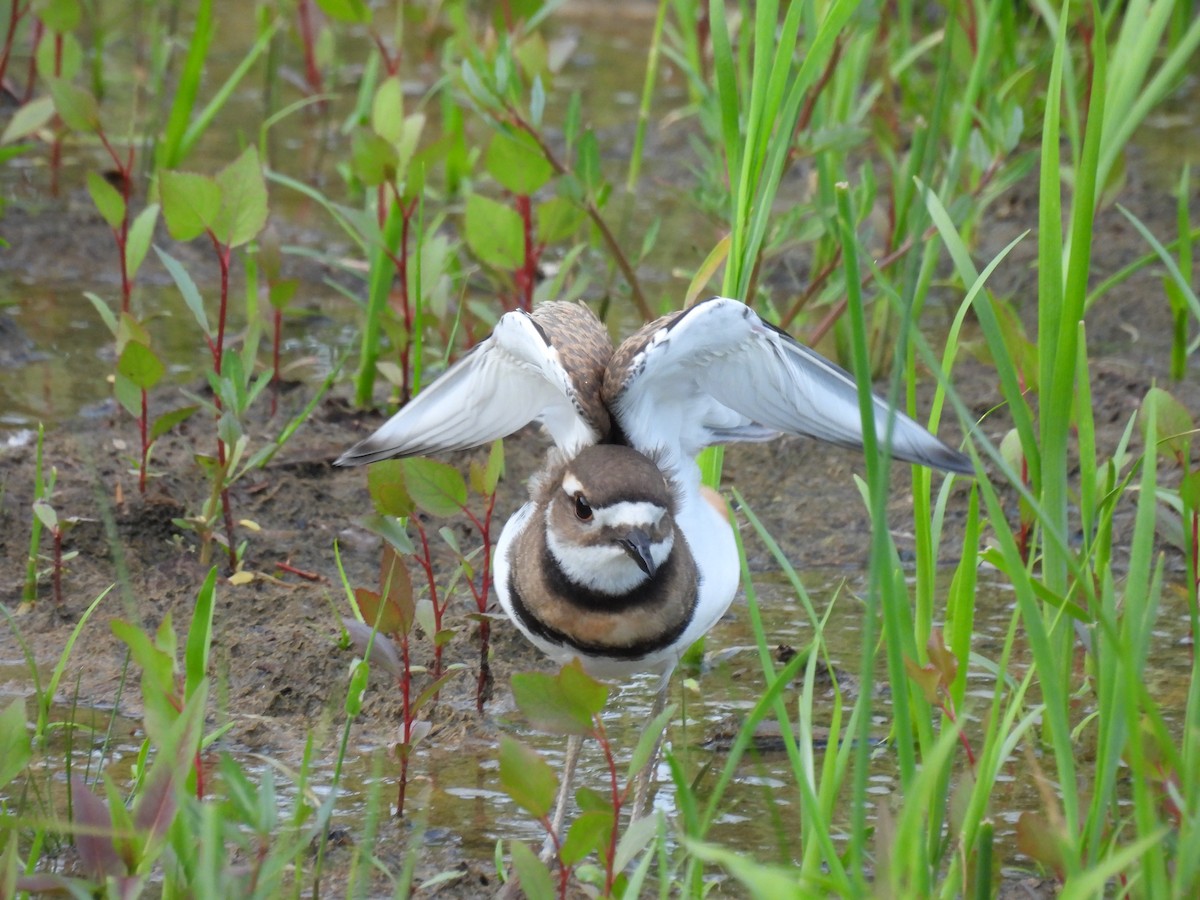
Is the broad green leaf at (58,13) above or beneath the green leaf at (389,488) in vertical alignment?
above

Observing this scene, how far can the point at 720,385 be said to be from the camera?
3.56 m

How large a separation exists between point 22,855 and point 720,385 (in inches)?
69.6

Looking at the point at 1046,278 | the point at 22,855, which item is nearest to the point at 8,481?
the point at 22,855

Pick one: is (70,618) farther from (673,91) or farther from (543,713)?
(673,91)

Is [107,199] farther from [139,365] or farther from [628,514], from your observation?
[628,514]

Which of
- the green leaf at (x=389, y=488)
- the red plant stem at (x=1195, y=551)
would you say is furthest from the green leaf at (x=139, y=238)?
the red plant stem at (x=1195, y=551)

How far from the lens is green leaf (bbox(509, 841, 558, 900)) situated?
2.41m

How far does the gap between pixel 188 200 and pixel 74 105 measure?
1.23 metres

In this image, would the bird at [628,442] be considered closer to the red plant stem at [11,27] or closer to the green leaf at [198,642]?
the green leaf at [198,642]

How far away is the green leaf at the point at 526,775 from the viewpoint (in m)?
2.46

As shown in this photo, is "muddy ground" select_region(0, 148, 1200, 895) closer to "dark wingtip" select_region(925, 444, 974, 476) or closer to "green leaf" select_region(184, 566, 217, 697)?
"green leaf" select_region(184, 566, 217, 697)

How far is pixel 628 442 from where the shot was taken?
3.49 metres

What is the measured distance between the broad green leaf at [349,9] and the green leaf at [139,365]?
2.36m

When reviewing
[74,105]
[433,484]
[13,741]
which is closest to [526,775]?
[13,741]
